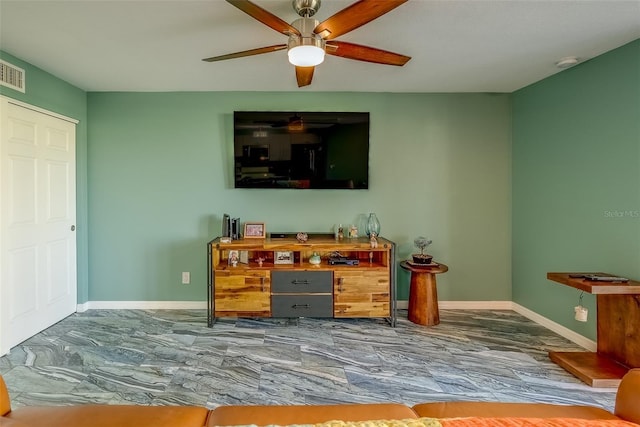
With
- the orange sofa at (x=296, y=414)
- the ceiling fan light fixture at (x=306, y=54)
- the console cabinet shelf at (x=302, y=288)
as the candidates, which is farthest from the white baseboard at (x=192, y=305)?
the ceiling fan light fixture at (x=306, y=54)

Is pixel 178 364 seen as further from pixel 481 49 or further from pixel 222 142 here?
pixel 481 49

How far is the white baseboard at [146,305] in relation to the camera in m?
3.74

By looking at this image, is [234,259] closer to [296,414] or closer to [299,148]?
[299,148]

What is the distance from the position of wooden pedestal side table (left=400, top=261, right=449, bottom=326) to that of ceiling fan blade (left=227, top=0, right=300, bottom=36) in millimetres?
2416

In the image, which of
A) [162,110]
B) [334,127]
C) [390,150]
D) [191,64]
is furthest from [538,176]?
[162,110]

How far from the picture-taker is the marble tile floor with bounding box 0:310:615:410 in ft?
7.11

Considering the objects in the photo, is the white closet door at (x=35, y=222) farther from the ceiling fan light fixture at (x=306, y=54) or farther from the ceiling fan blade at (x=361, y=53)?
the ceiling fan blade at (x=361, y=53)

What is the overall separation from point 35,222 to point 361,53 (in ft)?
10.4

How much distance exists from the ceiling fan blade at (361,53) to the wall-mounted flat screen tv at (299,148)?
1338mm

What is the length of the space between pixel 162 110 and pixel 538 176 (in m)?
3.98

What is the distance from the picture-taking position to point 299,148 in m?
3.61

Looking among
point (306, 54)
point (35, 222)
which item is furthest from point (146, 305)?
point (306, 54)

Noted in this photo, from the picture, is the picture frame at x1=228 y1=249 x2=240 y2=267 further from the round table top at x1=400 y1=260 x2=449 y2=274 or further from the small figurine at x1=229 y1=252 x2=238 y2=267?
the round table top at x1=400 y1=260 x2=449 y2=274

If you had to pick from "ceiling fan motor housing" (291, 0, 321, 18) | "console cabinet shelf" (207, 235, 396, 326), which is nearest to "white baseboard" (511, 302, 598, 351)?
"console cabinet shelf" (207, 235, 396, 326)
